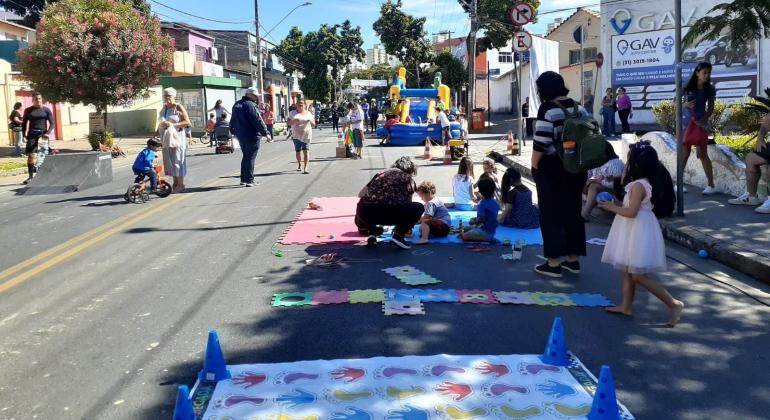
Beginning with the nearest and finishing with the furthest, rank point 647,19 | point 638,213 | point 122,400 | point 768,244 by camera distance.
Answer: point 122,400 → point 638,213 → point 768,244 → point 647,19

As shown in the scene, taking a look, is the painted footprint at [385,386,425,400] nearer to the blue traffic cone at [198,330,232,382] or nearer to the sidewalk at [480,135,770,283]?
the blue traffic cone at [198,330,232,382]

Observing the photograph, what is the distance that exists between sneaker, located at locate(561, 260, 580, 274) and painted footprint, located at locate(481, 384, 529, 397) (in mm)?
2883

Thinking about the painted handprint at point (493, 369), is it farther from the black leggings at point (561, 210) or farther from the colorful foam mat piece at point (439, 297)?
the black leggings at point (561, 210)

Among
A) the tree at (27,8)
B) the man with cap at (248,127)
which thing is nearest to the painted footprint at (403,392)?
the man with cap at (248,127)

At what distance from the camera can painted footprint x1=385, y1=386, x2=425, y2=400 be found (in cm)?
374

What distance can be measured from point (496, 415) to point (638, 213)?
2.30m

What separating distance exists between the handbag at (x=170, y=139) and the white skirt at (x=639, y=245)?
8809mm

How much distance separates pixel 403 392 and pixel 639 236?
237 centimetres

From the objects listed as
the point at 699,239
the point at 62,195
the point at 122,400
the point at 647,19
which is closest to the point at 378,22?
the point at 647,19

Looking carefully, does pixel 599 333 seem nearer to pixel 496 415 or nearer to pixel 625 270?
pixel 625 270

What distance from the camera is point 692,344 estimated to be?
464cm

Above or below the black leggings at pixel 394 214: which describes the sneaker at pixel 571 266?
below

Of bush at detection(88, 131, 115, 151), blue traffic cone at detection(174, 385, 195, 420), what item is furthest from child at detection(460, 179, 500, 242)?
bush at detection(88, 131, 115, 151)

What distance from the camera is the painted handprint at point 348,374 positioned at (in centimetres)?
398
